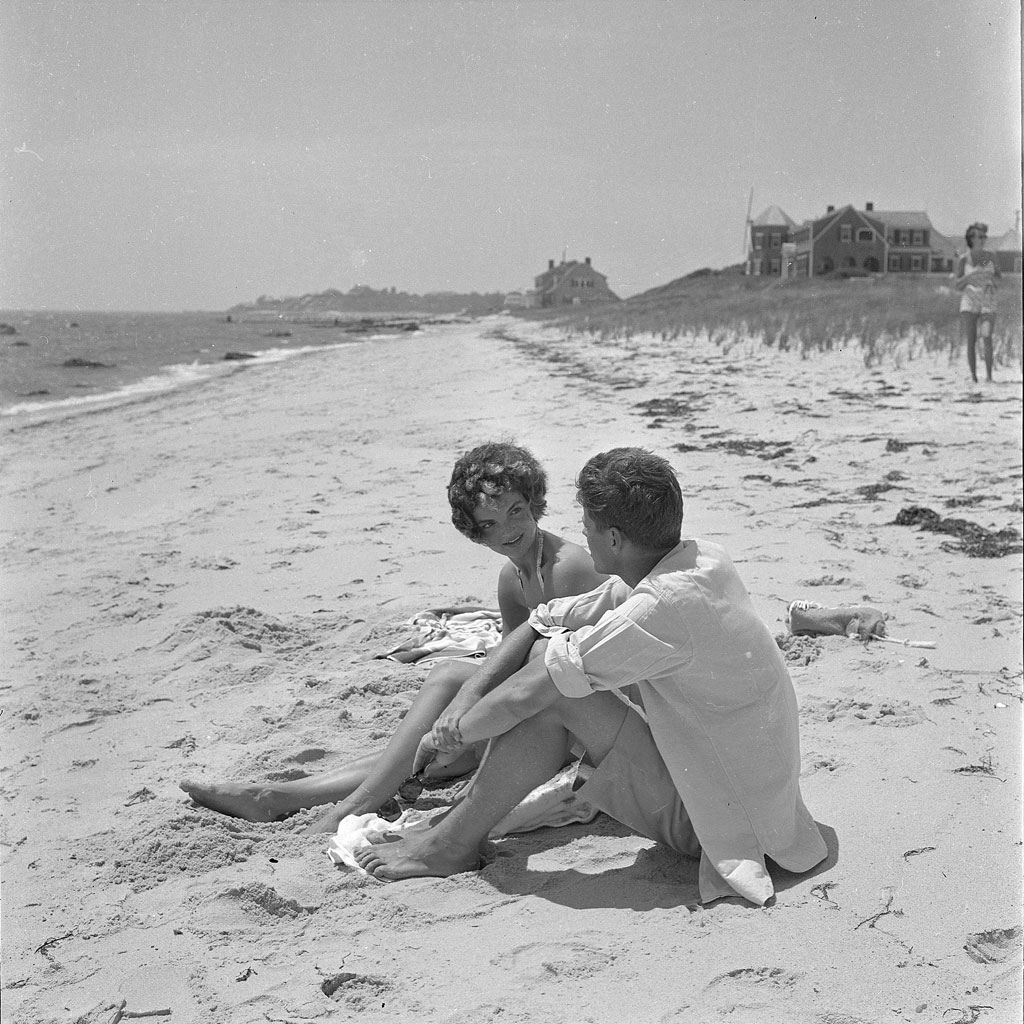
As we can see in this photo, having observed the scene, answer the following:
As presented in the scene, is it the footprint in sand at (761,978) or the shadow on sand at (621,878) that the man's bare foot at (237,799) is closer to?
the shadow on sand at (621,878)

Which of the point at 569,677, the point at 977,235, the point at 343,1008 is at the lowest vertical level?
the point at 343,1008

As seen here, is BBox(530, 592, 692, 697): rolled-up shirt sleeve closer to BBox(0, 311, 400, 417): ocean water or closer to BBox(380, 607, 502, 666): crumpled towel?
BBox(380, 607, 502, 666): crumpled towel

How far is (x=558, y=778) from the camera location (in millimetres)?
2660

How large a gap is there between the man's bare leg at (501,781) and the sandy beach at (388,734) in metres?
0.05

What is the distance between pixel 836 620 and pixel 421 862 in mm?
1767

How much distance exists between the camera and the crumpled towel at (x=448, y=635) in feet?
11.0

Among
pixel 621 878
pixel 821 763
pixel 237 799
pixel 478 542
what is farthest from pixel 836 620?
pixel 237 799

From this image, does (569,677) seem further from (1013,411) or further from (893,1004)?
(1013,411)

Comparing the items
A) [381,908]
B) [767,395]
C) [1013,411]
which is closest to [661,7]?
[381,908]

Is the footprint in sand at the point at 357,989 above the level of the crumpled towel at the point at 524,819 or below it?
below

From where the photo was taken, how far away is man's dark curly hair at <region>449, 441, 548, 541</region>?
104 inches

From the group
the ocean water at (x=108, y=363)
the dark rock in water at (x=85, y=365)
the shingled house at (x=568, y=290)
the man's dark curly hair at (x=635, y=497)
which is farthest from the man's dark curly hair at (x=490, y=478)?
the shingled house at (x=568, y=290)

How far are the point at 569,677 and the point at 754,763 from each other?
1.42ft

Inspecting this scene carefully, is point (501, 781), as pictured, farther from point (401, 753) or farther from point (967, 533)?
point (967, 533)
